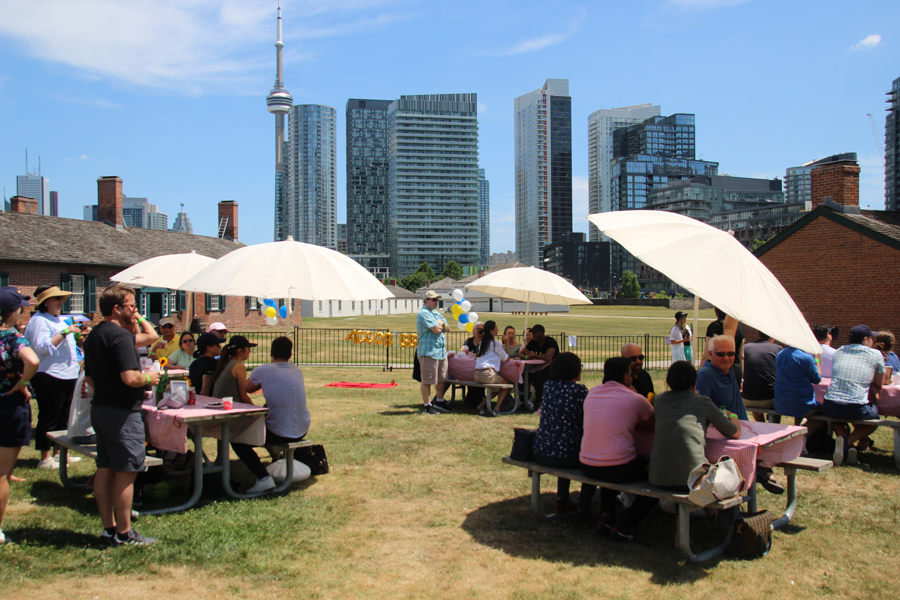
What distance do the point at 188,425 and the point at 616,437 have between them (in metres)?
4.05

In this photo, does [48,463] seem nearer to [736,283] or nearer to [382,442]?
[382,442]

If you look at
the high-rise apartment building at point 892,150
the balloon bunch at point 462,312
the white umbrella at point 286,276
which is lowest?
the balloon bunch at point 462,312

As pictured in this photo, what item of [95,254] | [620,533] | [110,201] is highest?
[110,201]

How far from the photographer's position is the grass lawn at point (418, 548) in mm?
4145

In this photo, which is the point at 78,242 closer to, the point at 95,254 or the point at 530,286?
the point at 95,254

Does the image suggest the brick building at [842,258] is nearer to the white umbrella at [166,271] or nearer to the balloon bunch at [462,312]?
the balloon bunch at [462,312]

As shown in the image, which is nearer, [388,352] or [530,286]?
[530,286]

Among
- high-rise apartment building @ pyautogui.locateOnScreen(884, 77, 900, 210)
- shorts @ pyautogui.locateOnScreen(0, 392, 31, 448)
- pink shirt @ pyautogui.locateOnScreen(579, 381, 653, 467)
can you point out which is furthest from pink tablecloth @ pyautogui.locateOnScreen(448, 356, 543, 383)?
high-rise apartment building @ pyautogui.locateOnScreen(884, 77, 900, 210)

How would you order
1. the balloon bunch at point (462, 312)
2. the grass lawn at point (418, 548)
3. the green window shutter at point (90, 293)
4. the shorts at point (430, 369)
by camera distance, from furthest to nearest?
the green window shutter at point (90, 293) → the balloon bunch at point (462, 312) → the shorts at point (430, 369) → the grass lawn at point (418, 548)

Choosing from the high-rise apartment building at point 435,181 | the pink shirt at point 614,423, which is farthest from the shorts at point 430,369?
the high-rise apartment building at point 435,181

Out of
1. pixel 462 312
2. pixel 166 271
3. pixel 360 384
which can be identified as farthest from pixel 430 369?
pixel 462 312

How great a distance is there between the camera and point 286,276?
22.2ft

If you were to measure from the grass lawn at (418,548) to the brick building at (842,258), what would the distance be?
14.4 metres

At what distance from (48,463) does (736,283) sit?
7560mm
